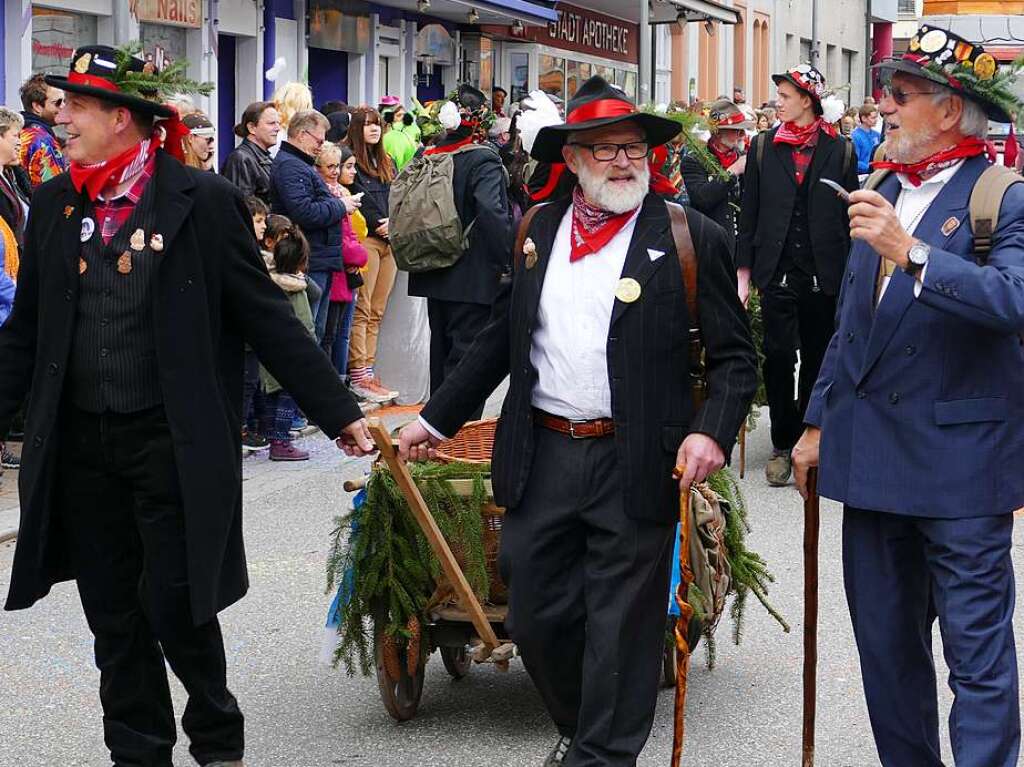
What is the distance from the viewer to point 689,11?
32.9 m

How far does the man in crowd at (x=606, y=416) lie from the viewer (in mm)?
4637

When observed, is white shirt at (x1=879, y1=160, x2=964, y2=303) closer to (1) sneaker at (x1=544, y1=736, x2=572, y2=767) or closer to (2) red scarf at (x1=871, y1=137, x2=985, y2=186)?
(2) red scarf at (x1=871, y1=137, x2=985, y2=186)

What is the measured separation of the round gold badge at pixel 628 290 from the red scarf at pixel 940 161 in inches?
Result: 27.6

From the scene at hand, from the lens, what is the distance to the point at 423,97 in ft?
80.8

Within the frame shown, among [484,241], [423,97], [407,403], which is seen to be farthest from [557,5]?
[484,241]

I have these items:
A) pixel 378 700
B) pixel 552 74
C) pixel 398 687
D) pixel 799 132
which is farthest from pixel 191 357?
pixel 552 74

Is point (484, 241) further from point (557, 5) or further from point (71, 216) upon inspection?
point (557, 5)

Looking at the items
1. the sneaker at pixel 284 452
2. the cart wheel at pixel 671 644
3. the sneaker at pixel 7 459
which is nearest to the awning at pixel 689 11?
the sneaker at pixel 284 452

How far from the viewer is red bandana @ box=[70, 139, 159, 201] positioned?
4742 millimetres

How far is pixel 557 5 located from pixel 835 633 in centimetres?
2453

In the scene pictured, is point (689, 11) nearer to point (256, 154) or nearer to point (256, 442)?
point (256, 154)

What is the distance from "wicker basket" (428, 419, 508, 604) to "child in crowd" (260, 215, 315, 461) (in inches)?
169

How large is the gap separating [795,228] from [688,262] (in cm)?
477

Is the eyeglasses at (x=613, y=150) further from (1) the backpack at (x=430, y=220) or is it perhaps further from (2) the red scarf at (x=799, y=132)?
(1) the backpack at (x=430, y=220)
